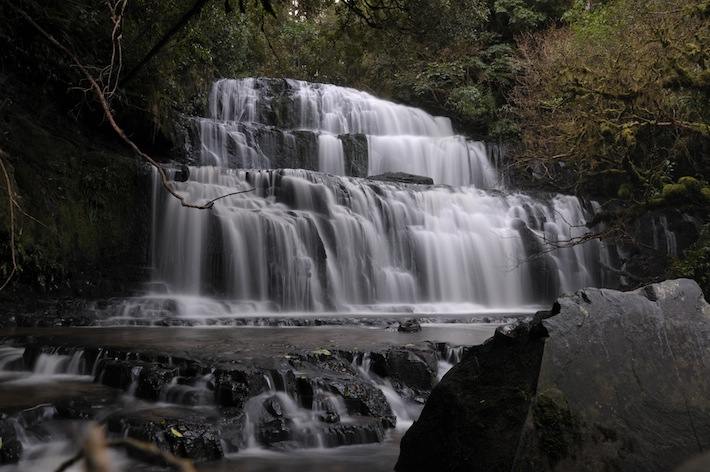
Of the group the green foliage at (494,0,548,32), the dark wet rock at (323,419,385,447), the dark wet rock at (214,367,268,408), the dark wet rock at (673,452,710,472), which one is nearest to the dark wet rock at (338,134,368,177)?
the green foliage at (494,0,548,32)

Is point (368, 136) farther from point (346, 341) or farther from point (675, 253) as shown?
point (346, 341)

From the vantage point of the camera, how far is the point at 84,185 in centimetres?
1216

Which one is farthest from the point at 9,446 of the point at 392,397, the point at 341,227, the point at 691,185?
the point at 691,185

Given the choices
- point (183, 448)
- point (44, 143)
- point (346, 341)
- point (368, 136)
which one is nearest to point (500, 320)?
point (346, 341)

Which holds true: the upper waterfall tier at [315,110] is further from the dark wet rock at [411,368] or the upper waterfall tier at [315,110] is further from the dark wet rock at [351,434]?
the dark wet rock at [351,434]

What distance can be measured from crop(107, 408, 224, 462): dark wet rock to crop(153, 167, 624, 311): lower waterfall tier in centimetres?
766

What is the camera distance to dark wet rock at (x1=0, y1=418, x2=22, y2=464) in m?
4.41

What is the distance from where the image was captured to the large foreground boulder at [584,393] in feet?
10.8

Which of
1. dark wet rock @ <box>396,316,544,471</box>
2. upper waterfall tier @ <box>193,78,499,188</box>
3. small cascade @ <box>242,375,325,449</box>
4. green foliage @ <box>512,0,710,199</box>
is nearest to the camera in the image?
dark wet rock @ <box>396,316,544,471</box>

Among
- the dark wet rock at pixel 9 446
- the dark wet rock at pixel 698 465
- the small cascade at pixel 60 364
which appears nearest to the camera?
the dark wet rock at pixel 698 465

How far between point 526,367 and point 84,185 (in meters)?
10.9

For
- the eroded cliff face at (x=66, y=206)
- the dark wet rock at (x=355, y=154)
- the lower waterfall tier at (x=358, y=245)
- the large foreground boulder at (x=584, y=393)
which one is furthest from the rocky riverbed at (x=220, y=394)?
the dark wet rock at (x=355, y=154)

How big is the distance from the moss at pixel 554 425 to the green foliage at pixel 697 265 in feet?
33.8

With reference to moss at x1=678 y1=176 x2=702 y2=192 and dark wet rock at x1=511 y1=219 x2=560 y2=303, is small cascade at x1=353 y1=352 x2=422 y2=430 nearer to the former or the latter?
moss at x1=678 y1=176 x2=702 y2=192
